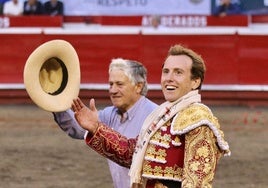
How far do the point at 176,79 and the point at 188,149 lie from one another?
9.7 inches

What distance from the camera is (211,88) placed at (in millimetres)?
13117

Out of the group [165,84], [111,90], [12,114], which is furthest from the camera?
[12,114]

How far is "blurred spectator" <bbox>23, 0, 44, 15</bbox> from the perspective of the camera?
14633mm

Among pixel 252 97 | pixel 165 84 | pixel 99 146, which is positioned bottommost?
pixel 252 97

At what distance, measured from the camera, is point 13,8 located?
14.8m

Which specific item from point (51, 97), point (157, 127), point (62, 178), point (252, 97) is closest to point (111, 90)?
point (51, 97)

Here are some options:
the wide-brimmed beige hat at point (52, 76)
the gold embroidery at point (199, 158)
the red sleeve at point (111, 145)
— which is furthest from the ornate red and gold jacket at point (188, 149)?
the wide-brimmed beige hat at point (52, 76)

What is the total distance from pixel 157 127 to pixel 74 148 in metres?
5.95

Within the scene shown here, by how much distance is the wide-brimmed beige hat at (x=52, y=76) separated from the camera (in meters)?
3.42

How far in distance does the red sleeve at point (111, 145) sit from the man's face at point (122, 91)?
66cm

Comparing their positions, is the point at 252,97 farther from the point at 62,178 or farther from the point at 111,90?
the point at 111,90

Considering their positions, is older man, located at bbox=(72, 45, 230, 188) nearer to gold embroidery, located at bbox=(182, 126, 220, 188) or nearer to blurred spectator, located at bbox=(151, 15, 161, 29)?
gold embroidery, located at bbox=(182, 126, 220, 188)

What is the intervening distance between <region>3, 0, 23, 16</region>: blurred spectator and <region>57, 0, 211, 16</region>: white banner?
2.99 feet

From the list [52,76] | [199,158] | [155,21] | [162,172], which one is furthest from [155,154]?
[155,21]
